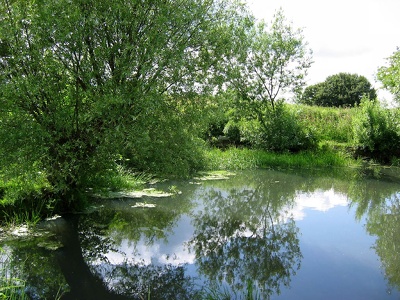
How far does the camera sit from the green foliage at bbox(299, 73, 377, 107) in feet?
162

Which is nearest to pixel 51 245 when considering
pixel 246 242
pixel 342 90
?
pixel 246 242

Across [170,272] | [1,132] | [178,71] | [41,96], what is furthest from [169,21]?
[170,272]

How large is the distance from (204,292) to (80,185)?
488 cm

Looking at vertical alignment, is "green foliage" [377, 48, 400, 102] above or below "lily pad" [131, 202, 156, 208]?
above

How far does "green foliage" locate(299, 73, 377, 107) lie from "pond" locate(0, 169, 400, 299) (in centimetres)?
4123

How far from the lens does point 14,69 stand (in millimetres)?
7254

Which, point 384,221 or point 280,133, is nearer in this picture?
point 384,221

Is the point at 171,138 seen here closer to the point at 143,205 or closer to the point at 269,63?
the point at 143,205

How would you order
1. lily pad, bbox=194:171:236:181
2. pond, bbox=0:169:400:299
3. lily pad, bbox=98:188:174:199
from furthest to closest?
lily pad, bbox=194:171:236:181 < lily pad, bbox=98:188:174:199 < pond, bbox=0:169:400:299

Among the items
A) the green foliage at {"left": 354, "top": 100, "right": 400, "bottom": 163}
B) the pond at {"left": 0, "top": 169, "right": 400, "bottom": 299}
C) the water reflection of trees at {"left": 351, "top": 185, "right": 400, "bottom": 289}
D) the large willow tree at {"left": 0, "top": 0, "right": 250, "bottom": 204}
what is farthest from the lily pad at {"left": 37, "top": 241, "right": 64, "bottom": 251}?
the green foliage at {"left": 354, "top": 100, "right": 400, "bottom": 163}

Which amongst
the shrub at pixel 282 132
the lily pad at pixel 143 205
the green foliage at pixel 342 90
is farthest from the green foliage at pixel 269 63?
the green foliage at pixel 342 90

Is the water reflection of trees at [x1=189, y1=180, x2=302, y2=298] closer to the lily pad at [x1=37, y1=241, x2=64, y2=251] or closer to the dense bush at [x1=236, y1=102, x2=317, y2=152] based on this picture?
the lily pad at [x1=37, y1=241, x2=64, y2=251]

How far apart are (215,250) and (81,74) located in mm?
4442

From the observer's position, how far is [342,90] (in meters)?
50.2
